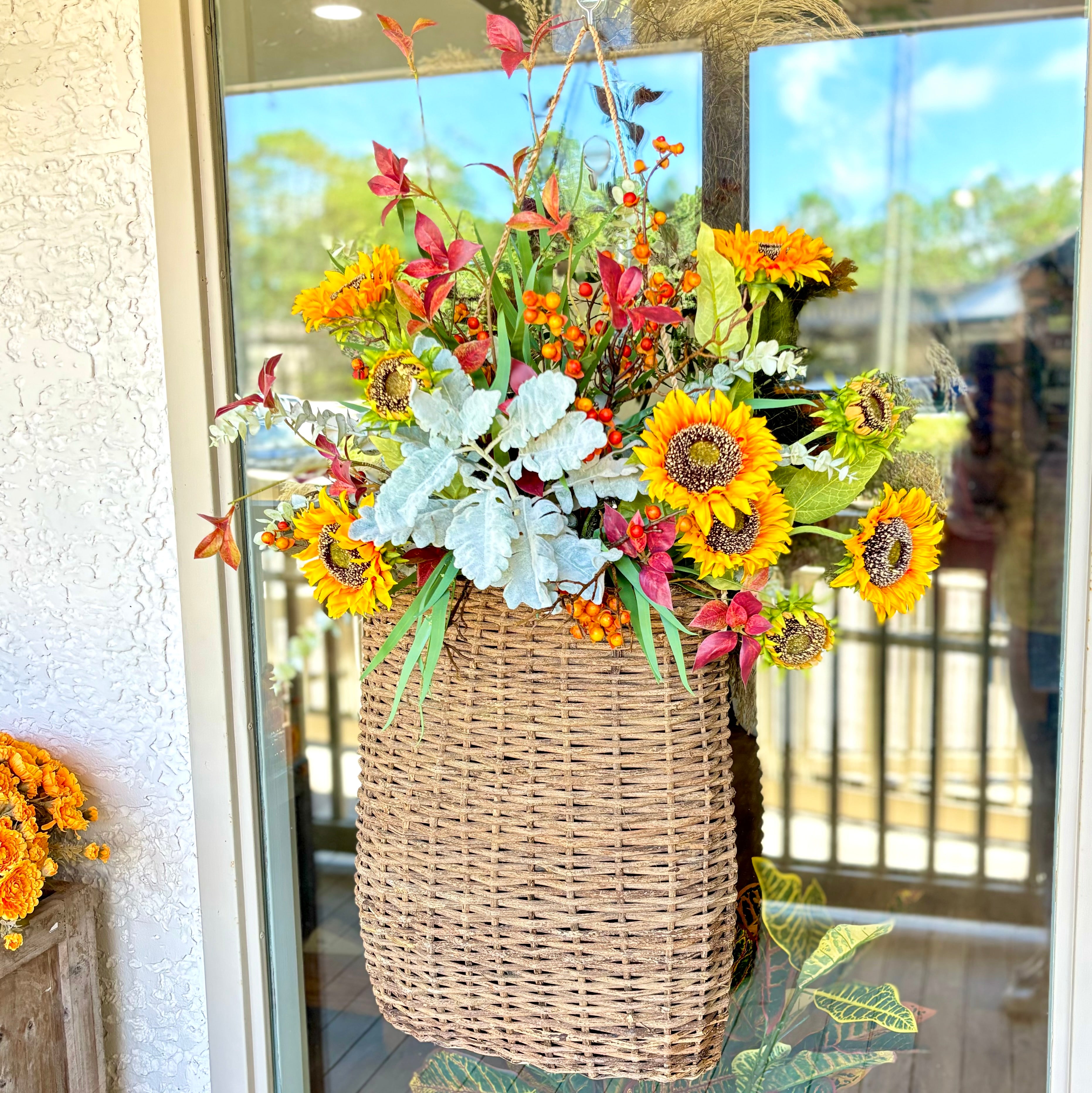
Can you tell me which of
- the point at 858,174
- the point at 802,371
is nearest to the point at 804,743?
the point at 858,174

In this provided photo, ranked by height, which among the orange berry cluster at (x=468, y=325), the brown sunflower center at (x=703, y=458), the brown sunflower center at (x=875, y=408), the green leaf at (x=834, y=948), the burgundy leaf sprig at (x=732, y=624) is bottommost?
the green leaf at (x=834, y=948)

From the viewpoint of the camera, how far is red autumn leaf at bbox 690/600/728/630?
76 cm

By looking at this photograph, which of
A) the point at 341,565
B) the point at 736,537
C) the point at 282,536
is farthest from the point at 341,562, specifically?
the point at 736,537

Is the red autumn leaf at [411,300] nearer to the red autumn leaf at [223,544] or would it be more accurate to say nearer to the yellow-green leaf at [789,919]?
the red autumn leaf at [223,544]

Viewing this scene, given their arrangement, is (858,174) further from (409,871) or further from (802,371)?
(409,871)

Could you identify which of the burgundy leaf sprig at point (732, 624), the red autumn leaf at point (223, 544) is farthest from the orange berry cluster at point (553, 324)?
the red autumn leaf at point (223, 544)

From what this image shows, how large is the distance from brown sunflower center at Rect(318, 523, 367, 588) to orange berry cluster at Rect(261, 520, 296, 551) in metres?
0.07

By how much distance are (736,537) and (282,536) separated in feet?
1.31

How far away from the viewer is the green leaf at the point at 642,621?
74 centimetres

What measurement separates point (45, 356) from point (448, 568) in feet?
2.49

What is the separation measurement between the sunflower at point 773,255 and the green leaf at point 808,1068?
0.87m

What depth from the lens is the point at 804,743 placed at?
3.07m

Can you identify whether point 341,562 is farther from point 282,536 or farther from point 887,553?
point 887,553

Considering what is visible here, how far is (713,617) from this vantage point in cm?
76
